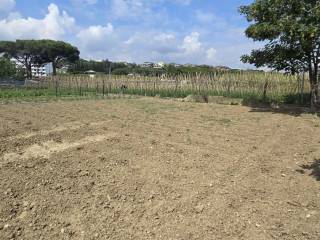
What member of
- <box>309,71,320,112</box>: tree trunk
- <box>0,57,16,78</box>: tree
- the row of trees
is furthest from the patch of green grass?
the row of trees

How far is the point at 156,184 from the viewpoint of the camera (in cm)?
545

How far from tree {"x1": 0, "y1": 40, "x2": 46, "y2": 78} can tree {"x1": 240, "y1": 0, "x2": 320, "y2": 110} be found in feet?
176

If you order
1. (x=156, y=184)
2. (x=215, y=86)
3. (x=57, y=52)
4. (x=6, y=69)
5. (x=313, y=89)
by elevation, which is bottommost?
(x=156, y=184)

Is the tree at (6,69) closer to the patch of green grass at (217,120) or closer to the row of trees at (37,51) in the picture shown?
the row of trees at (37,51)

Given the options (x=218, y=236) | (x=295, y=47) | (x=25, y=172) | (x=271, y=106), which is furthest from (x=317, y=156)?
(x=271, y=106)

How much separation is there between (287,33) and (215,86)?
14032 millimetres

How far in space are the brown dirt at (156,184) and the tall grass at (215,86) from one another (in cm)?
1142

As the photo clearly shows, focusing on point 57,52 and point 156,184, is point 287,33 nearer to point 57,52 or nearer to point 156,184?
point 156,184

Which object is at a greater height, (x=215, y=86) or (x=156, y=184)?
(x=215, y=86)

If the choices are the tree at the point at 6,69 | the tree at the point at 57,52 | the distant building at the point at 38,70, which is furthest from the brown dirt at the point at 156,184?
the distant building at the point at 38,70

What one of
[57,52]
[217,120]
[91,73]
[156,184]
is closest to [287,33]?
[217,120]

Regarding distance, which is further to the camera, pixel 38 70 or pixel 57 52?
pixel 38 70

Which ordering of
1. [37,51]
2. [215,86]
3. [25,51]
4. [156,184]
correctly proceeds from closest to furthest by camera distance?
[156,184] < [215,86] < [37,51] < [25,51]

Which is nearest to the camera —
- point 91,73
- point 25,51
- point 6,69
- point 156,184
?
point 156,184
